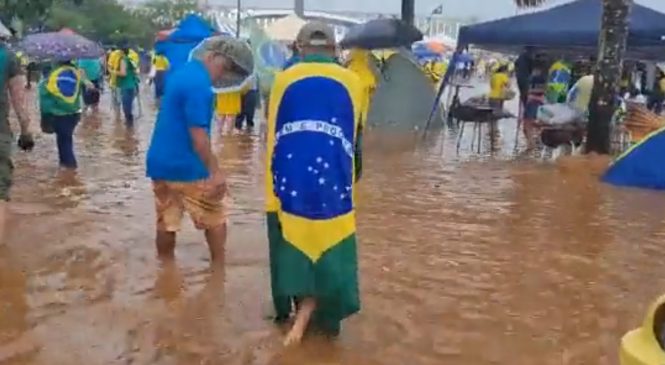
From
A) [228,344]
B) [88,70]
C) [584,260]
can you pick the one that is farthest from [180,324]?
[88,70]

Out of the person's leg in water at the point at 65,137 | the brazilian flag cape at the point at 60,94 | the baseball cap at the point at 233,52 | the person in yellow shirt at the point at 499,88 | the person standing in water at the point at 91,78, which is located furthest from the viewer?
the person standing in water at the point at 91,78

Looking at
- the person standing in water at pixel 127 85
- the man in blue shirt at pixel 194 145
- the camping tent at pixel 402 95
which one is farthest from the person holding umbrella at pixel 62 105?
the camping tent at pixel 402 95

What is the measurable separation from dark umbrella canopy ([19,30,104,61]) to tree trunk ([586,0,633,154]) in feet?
21.8

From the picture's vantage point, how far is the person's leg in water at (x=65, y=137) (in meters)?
11.6

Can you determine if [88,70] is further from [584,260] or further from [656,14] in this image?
[584,260]

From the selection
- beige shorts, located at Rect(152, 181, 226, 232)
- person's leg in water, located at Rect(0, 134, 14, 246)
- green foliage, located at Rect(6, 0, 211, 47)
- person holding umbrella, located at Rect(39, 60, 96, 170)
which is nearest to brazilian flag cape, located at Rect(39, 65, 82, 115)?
person holding umbrella, located at Rect(39, 60, 96, 170)

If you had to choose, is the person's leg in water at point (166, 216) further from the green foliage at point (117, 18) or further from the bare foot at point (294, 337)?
the green foliage at point (117, 18)

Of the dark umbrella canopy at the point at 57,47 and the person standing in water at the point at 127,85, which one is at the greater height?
the dark umbrella canopy at the point at 57,47

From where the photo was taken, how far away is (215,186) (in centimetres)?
669

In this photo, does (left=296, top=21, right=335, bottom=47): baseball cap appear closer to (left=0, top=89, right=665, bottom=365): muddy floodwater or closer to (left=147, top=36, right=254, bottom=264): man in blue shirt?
(left=147, top=36, right=254, bottom=264): man in blue shirt

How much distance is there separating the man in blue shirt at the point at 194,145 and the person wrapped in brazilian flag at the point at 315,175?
1.00 meters

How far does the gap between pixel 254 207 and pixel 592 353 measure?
4576mm

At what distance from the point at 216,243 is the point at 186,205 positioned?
37 centimetres

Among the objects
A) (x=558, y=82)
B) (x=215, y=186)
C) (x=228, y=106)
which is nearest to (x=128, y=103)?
(x=228, y=106)
